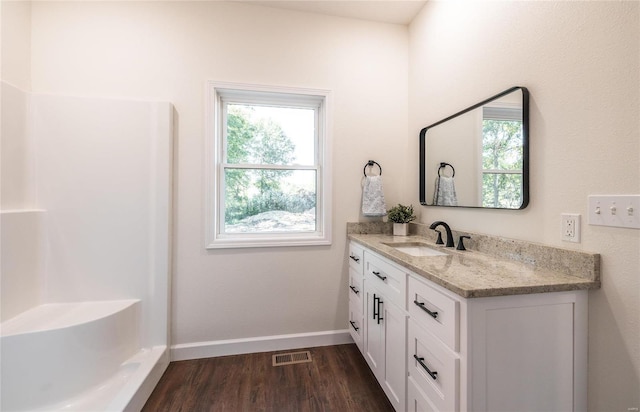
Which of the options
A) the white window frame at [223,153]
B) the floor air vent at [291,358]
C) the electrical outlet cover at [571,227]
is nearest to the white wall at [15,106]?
the white window frame at [223,153]

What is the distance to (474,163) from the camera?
1583 mm

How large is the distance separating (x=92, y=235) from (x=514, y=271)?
2397mm

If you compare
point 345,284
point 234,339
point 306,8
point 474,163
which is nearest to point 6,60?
point 306,8

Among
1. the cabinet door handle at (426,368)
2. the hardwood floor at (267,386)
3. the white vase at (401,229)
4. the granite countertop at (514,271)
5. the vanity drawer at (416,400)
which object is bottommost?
the hardwood floor at (267,386)

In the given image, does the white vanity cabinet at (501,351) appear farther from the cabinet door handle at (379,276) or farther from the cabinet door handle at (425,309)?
the cabinet door handle at (379,276)

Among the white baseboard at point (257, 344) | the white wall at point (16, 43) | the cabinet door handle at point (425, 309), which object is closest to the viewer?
the cabinet door handle at point (425, 309)

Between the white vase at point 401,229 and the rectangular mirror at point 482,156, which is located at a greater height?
the rectangular mirror at point 482,156

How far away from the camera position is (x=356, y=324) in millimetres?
1992

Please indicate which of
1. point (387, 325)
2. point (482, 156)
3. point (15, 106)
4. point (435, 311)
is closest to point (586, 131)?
point (482, 156)

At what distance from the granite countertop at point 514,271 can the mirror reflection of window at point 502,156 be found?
0.28 m

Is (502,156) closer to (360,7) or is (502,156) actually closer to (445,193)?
(445,193)

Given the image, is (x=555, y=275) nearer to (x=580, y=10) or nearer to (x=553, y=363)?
(x=553, y=363)

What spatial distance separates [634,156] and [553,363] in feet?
2.46

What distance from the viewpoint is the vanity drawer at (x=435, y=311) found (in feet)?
3.07
